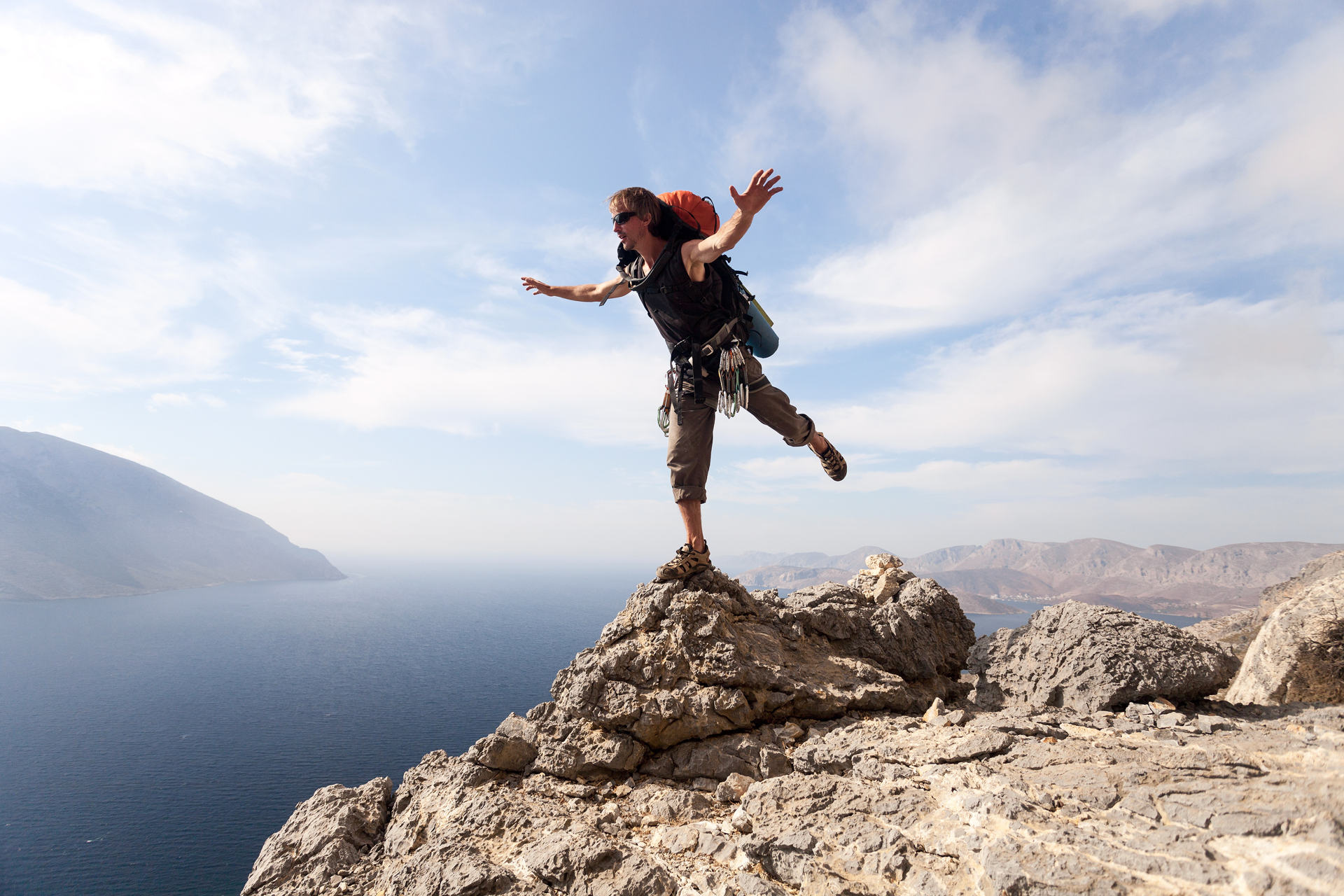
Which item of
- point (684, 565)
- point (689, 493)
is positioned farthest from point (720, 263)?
point (684, 565)

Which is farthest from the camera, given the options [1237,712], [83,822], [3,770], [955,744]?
[3,770]

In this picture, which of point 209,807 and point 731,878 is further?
point 209,807

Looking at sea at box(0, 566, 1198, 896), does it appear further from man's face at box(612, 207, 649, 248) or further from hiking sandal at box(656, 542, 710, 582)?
man's face at box(612, 207, 649, 248)

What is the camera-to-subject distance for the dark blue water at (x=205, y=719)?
1678 inches

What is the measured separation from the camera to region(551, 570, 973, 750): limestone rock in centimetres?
521

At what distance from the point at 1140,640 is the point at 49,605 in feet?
737

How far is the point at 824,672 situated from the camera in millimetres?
5785

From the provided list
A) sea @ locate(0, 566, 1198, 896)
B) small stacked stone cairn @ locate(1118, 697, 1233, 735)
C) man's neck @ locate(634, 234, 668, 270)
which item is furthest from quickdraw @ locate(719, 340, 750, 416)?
sea @ locate(0, 566, 1198, 896)

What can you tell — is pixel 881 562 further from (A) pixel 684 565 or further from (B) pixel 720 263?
(B) pixel 720 263

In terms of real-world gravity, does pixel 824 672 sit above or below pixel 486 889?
above

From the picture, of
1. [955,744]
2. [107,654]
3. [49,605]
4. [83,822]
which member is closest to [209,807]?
[83,822]

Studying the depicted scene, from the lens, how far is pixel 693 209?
5.63 metres

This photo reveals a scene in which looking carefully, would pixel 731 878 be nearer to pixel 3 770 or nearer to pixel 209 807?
pixel 209 807

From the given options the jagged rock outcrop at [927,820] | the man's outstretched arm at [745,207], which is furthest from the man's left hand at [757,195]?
the jagged rock outcrop at [927,820]
